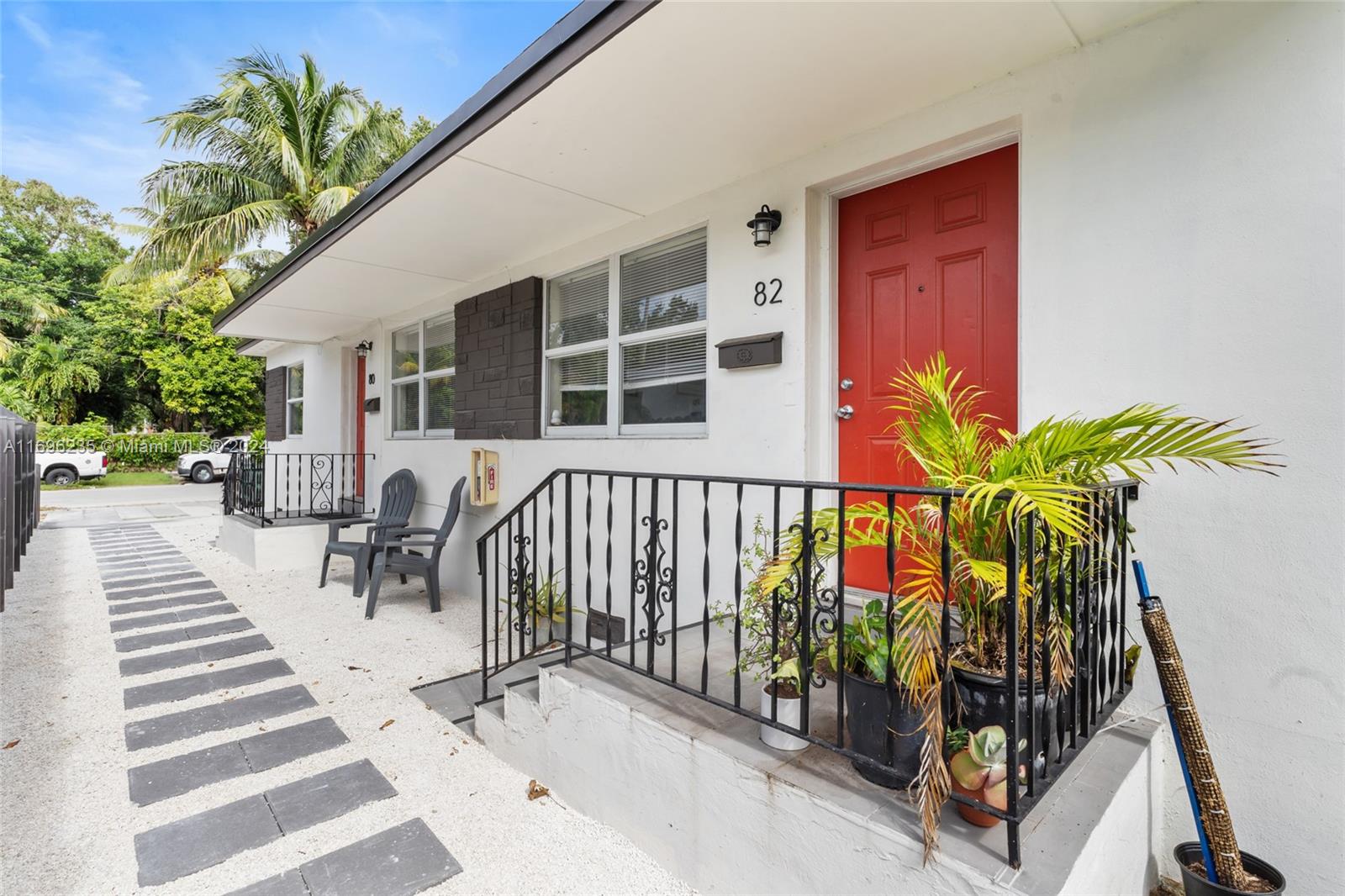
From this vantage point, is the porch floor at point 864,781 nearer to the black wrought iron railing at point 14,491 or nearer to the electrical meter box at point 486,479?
the electrical meter box at point 486,479

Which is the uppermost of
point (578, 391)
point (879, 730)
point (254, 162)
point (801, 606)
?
point (254, 162)

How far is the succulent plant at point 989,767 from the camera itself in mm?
1303

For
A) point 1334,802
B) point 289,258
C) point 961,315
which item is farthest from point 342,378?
point 1334,802

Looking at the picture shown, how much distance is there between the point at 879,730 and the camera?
4.94 feet

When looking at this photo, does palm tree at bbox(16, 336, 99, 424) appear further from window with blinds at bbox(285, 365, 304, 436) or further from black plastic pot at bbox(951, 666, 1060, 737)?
black plastic pot at bbox(951, 666, 1060, 737)

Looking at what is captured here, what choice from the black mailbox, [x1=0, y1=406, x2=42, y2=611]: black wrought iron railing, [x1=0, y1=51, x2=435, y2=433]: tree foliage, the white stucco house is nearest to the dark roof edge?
the white stucco house

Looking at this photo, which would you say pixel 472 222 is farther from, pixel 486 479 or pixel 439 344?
pixel 439 344

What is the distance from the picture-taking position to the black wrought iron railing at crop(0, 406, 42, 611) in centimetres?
425

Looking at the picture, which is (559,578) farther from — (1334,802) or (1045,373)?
(1334,802)

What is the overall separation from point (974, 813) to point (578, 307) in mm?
3727

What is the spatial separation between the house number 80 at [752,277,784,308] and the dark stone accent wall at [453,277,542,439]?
2.03m

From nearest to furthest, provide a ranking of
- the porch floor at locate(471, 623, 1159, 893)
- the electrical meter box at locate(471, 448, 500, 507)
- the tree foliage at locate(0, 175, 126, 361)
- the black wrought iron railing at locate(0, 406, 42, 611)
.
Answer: the porch floor at locate(471, 623, 1159, 893) < the black wrought iron railing at locate(0, 406, 42, 611) < the electrical meter box at locate(471, 448, 500, 507) < the tree foliage at locate(0, 175, 126, 361)

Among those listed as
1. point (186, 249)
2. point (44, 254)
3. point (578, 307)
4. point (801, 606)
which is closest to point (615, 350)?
point (578, 307)

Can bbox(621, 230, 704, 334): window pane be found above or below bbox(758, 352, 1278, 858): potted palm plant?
above
